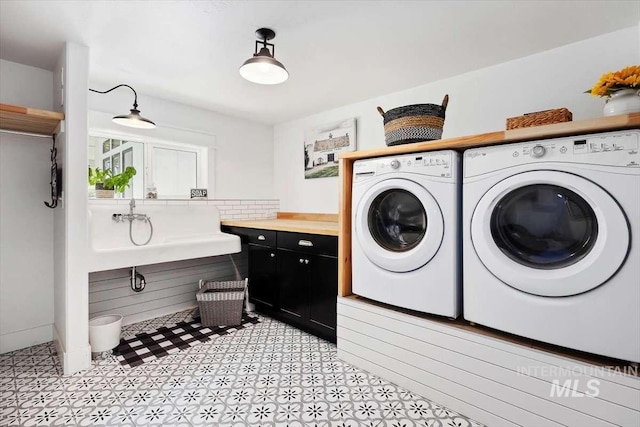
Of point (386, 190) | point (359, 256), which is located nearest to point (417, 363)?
point (359, 256)

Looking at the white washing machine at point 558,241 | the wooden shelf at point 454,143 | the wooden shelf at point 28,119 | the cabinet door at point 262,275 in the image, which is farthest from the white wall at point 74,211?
the white washing machine at point 558,241

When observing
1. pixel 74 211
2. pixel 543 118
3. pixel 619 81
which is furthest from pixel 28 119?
pixel 619 81

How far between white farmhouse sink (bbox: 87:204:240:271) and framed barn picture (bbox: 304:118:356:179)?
1.15 metres

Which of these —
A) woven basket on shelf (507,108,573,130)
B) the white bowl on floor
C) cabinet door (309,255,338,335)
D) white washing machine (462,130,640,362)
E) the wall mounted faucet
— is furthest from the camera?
the wall mounted faucet

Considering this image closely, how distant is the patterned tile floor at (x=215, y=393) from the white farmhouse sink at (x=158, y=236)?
72 cm

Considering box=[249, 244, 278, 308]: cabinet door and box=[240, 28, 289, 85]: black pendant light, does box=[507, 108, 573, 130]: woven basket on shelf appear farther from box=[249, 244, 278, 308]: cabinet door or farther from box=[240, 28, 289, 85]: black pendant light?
box=[249, 244, 278, 308]: cabinet door

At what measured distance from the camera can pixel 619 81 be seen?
4.16ft

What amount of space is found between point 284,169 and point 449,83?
6.79 ft

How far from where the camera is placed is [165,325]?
9.05ft

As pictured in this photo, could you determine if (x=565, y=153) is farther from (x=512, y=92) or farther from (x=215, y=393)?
(x=215, y=393)

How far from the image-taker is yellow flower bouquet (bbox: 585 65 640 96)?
1.24 metres

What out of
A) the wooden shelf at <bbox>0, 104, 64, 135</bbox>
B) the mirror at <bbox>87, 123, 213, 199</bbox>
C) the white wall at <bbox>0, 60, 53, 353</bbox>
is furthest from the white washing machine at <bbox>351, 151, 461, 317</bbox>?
the white wall at <bbox>0, 60, 53, 353</bbox>

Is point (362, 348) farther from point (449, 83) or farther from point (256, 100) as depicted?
point (256, 100)

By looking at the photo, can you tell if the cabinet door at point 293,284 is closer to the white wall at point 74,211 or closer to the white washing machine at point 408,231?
the white washing machine at point 408,231
